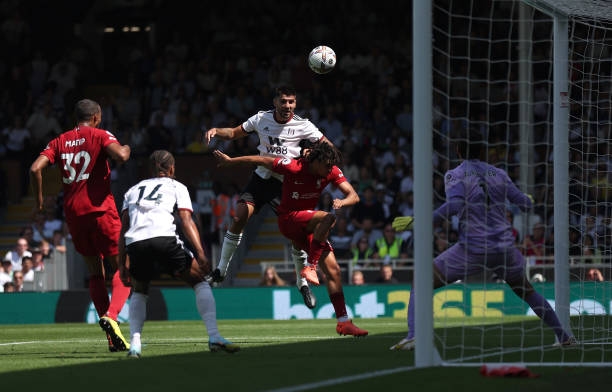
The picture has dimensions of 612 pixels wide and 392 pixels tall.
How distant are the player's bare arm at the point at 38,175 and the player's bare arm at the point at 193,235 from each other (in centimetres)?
174

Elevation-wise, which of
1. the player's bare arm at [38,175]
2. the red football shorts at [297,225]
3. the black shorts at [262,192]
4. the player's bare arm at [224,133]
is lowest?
the red football shorts at [297,225]

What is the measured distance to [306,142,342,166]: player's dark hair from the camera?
11305 mm

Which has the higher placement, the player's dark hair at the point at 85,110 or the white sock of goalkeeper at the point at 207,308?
the player's dark hair at the point at 85,110

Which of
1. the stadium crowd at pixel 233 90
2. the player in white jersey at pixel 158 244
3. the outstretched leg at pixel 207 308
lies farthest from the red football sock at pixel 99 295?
the stadium crowd at pixel 233 90

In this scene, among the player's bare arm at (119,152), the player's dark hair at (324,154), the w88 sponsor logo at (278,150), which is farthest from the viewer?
the w88 sponsor logo at (278,150)

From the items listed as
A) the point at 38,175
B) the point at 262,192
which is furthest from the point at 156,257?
the point at 262,192

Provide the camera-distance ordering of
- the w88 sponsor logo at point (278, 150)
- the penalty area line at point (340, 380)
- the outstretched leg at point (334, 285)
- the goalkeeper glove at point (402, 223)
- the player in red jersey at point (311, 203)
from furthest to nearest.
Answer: the w88 sponsor logo at point (278, 150), the outstretched leg at point (334, 285), the player in red jersey at point (311, 203), the goalkeeper glove at point (402, 223), the penalty area line at point (340, 380)

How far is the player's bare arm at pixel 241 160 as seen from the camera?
11445 millimetres

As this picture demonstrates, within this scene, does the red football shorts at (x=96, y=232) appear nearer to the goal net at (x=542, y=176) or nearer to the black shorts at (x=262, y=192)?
the black shorts at (x=262, y=192)

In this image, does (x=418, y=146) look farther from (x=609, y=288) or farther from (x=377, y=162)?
(x=377, y=162)

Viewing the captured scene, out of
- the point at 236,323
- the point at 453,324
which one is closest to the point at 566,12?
the point at 453,324

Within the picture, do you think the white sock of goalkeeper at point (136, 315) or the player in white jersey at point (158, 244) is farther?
the white sock of goalkeeper at point (136, 315)

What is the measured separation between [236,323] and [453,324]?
462 centimetres

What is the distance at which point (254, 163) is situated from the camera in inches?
464
